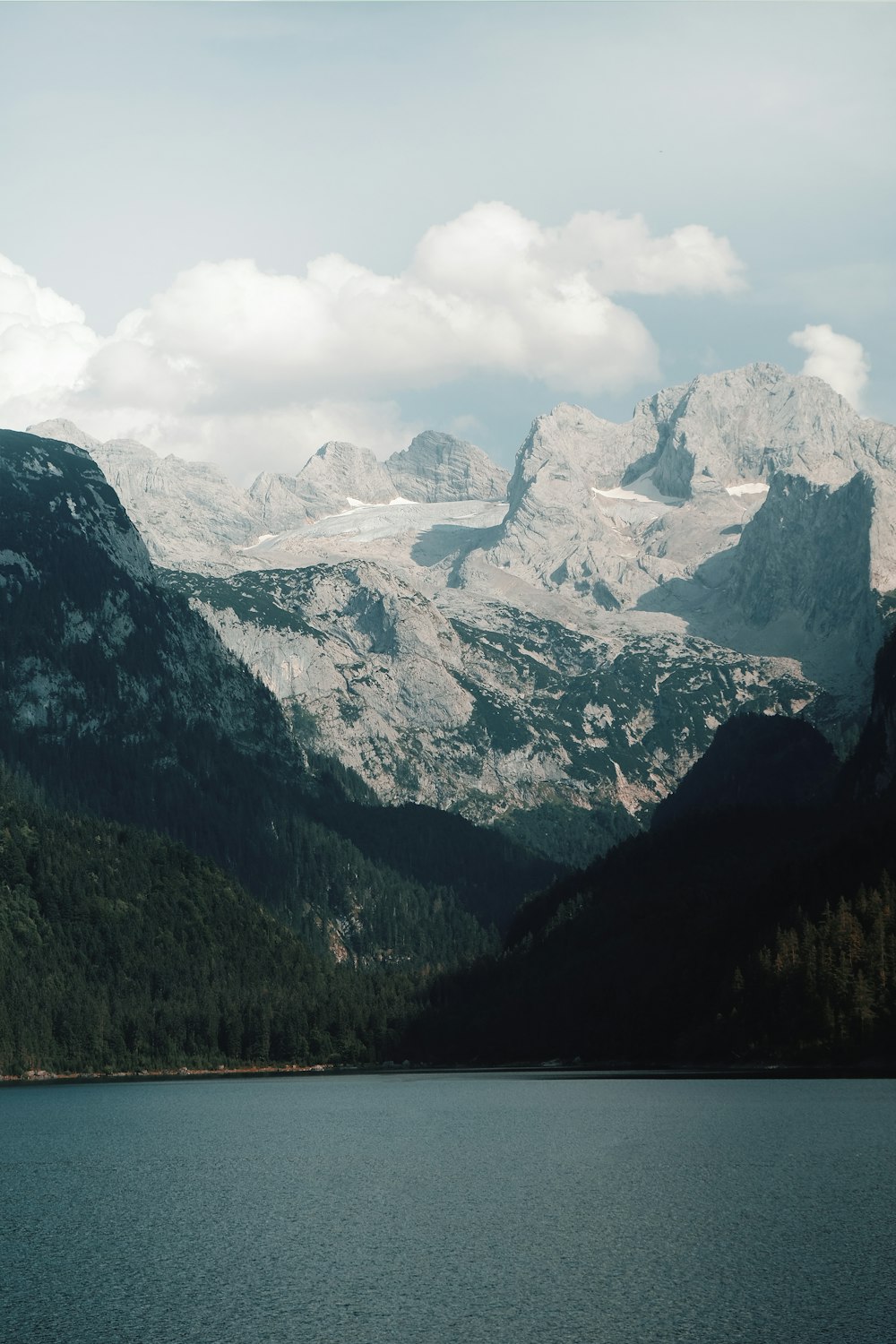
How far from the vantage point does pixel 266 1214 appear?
103 meters

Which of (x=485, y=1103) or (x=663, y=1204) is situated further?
(x=485, y=1103)

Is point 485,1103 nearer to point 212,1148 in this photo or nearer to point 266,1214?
point 212,1148

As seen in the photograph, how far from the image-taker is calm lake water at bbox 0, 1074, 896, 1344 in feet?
232

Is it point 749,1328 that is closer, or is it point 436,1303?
point 749,1328

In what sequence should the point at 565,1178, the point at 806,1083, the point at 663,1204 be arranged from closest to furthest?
the point at 663,1204 < the point at 565,1178 < the point at 806,1083

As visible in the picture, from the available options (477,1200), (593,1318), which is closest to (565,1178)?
(477,1200)

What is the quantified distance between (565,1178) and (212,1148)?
160 ft

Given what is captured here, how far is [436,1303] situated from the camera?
7388 centimetres

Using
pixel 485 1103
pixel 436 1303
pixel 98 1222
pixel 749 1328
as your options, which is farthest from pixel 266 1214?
pixel 485 1103

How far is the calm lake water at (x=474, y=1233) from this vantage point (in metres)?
70.8

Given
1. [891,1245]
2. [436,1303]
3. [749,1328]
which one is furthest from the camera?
[891,1245]

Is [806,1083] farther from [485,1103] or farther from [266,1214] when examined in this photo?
[266,1214]

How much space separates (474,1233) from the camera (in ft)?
302

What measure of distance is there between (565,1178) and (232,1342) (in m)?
48.9
